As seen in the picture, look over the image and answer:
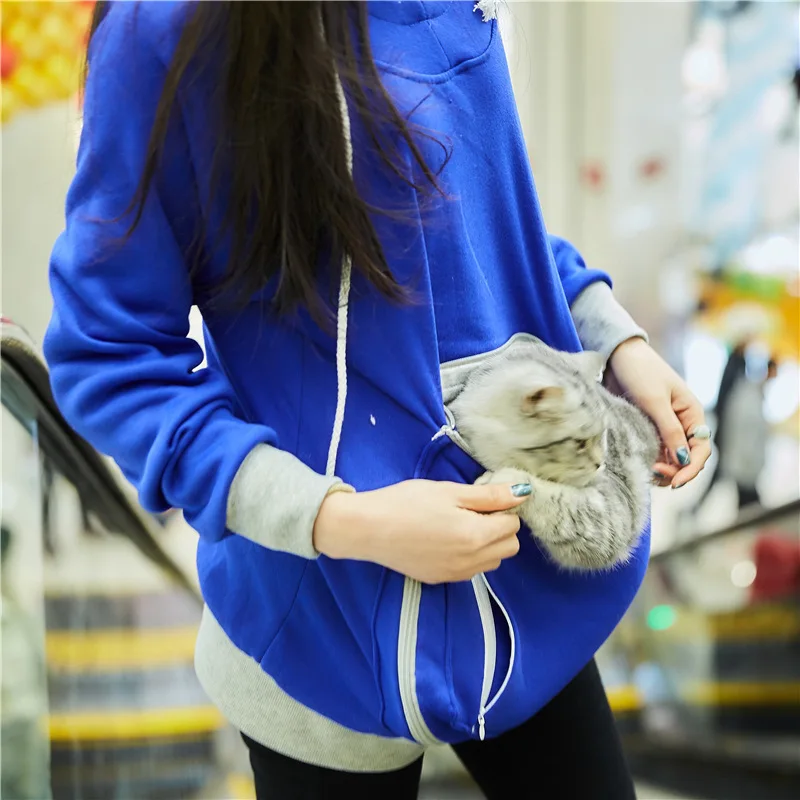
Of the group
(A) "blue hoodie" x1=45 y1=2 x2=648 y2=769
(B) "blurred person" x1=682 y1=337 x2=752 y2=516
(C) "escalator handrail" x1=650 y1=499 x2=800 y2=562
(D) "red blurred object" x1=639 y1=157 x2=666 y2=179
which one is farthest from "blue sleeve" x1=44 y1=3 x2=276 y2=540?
(D) "red blurred object" x1=639 y1=157 x2=666 y2=179

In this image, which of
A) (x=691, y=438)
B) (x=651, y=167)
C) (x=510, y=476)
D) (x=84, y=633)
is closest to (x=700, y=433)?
(x=691, y=438)

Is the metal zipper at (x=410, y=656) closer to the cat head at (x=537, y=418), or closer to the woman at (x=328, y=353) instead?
the woman at (x=328, y=353)

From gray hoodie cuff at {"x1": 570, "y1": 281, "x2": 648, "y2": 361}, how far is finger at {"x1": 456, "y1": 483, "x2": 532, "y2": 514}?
11.1 inches

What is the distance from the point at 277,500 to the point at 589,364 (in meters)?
0.39

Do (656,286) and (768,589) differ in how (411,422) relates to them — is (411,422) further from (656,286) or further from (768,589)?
(656,286)

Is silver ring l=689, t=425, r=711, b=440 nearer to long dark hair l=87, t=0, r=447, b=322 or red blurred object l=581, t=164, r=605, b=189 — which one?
long dark hair l=87, t=0, r=447, b=322

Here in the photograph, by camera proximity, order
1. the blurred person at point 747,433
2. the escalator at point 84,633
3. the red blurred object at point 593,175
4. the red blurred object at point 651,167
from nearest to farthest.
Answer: the escalator at point 84,633 < the blurred person at point 747,433 < the red blurred object at point 651,167 < the red blurred object at point 593,175

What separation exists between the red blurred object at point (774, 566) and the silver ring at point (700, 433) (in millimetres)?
2704

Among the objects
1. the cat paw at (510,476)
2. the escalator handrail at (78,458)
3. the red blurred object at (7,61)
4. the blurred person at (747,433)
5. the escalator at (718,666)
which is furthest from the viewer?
the blurred person at (747,433)

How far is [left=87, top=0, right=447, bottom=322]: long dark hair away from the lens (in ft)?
2.20

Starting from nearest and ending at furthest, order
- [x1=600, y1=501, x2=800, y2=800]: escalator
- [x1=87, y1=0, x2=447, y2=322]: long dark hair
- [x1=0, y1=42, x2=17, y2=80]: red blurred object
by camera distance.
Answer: [x1=87, y1=0, x2=447, y2=322]: long dark hair, [x1=0, y1=42, x2=17, y2=80]: red blurred object, [x1=600, y1=501, x2=800, y2=800]: escalator

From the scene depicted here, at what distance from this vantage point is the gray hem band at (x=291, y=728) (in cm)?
80

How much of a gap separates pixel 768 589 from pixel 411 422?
306cm

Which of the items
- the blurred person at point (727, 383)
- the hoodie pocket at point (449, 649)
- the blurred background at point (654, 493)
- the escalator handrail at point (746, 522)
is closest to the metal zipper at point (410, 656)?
the hoodie pocket at point (449, 649)
